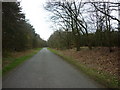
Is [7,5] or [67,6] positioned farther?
[67,6]

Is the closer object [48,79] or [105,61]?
[48,79]

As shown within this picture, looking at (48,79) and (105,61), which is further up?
(105,61)

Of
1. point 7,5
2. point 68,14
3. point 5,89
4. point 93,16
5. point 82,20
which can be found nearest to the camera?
point 5,89

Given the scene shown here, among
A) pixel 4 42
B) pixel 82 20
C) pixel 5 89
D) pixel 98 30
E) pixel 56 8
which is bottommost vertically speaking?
pixel 5 89

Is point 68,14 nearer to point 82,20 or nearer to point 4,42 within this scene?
point 82,20

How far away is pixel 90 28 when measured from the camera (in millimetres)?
24672

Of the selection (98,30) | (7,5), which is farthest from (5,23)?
(98,30)

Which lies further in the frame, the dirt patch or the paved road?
the dirt patch

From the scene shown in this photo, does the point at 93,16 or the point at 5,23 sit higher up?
the point at 93,16

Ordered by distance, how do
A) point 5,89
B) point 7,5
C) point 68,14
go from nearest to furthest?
1. point 5,89
2. point 7,5
3. point 68,14

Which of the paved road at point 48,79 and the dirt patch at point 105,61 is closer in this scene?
the paved road at point 48,79

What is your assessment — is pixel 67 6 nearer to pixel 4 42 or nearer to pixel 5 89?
pixel 4 42

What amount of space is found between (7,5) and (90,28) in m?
15.0

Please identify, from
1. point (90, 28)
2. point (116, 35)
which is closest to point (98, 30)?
point (90, 28)
